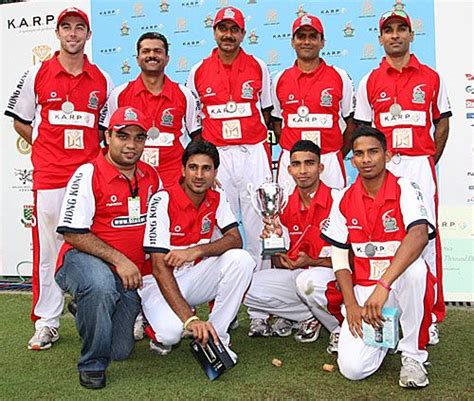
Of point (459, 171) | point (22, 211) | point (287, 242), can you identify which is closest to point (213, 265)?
point (287, 242)

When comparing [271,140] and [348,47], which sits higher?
[348,47]

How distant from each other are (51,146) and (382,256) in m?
2.34

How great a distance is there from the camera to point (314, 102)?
452cm

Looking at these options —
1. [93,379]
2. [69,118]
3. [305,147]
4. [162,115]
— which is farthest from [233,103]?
[93,379]

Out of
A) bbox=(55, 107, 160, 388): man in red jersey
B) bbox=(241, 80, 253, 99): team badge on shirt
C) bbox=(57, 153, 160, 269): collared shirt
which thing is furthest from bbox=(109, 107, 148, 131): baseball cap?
bbox=(241, 80, 253, 99): team badge on shirt

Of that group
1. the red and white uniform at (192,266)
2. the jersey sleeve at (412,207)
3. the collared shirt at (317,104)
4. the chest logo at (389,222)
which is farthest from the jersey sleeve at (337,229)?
the collared shirt at (317,104)

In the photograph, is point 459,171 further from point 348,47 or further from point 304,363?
point 304,363

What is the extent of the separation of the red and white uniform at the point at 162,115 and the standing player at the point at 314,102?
785 millimetres

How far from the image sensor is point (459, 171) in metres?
5.52

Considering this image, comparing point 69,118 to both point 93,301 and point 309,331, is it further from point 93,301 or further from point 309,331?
point 309,331

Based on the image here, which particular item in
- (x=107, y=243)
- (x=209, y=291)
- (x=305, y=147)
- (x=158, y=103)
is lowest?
(x=209, y=291)

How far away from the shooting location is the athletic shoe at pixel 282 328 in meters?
4.30

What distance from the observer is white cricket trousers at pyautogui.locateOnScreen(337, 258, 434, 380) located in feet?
10.5

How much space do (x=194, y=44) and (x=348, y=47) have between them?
151cm
